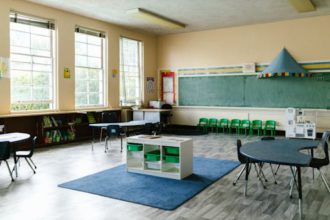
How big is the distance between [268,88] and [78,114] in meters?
5.94

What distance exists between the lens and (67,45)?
864 cm

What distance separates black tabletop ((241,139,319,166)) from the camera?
3.51 m

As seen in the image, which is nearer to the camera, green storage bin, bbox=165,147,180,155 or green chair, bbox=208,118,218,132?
green storage bin, bbox=165,147,180,155

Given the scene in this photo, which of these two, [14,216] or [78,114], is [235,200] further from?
[78,114]

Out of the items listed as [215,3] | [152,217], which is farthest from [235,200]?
[215,3]

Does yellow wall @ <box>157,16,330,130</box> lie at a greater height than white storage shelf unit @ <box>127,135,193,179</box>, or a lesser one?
greater

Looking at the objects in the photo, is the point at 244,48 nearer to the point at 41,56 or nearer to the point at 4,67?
the point at 41,56

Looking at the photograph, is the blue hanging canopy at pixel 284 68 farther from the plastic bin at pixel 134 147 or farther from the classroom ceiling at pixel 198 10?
the plastic bin at pixel 134 147

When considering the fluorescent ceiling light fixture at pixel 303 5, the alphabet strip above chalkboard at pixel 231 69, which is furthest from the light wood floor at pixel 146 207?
the alphabet strip above chalkboard at pixel 231 69

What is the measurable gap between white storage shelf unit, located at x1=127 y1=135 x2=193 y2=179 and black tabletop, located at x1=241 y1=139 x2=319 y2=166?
1074mm

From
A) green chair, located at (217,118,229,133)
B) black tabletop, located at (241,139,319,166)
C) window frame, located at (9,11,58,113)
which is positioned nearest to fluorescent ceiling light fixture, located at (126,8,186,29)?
window frame, located at (9,11,58,113)

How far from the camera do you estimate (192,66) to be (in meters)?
11.4

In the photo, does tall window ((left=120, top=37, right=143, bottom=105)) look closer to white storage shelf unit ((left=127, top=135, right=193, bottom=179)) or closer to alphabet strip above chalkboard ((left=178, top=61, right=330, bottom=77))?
alphabet strip above chalkboard ((left=178, top=61, right=330, bottom=77))

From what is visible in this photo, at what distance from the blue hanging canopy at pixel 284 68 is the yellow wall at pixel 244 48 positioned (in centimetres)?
29
